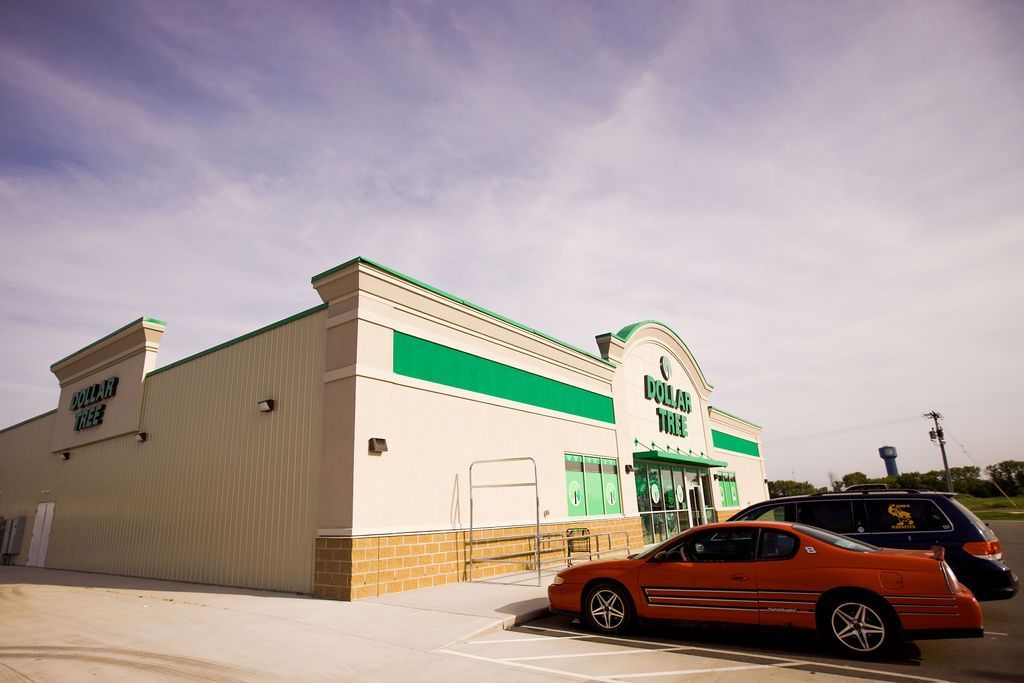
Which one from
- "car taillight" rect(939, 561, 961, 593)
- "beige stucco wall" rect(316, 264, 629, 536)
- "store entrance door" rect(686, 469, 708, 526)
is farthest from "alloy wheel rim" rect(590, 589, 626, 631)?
"store entrance door" rect(686, 469, 708, 526)

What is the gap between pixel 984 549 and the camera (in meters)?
7.55

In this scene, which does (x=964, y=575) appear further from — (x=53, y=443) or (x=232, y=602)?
(x=53, y=443)

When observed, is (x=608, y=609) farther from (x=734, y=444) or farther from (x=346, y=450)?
(x=734, y=444)

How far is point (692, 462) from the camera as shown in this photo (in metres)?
23.7

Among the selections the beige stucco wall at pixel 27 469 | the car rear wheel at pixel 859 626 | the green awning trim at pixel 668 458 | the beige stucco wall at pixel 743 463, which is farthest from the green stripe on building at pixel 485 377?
the beige stucco wall at pixel 27 469

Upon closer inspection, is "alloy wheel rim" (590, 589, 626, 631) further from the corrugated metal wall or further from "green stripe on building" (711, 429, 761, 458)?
"green stripe on building" (711, 429, 761, 458)

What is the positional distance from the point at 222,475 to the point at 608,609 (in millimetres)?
10416

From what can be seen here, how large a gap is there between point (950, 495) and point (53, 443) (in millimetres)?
28053

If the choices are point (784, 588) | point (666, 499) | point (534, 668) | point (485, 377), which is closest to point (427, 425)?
point (485, 377)

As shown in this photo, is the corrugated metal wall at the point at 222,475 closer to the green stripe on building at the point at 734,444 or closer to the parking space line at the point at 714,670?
the parking space line at the point at 714,670

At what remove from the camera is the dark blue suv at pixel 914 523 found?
24.3 feet

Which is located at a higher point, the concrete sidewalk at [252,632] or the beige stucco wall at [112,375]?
the beige stucco wall at [112,375]

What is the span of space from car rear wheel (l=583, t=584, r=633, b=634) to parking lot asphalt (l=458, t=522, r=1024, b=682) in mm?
185

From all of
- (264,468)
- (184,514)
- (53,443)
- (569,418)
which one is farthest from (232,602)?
(53,443)
